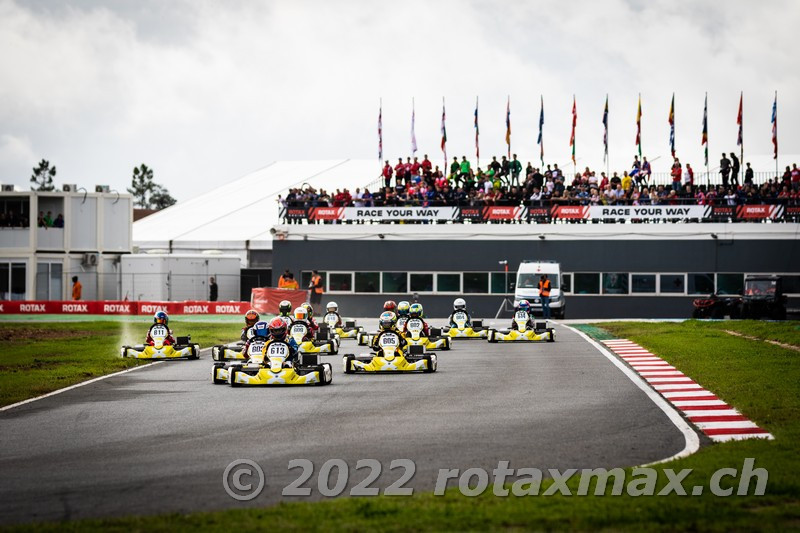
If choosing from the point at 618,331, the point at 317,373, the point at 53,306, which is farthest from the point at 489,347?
the point at 53,306

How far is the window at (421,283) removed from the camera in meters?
50.8

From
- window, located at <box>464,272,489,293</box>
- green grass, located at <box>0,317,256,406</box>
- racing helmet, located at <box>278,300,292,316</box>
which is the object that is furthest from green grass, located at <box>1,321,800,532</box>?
window, located at <box>464,272,489,293</box>

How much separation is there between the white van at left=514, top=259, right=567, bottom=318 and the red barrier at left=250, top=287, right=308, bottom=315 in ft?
28.5

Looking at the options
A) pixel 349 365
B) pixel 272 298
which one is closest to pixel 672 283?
pixel 272 298

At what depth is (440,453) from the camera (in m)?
11.4

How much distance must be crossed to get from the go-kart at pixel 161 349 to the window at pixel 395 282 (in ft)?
85.0

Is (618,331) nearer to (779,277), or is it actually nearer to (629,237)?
(779,277)

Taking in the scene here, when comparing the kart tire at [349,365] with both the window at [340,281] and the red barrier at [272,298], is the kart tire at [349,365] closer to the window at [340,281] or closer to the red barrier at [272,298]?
the red barrier at [272,298]

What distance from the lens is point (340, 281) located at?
2034 inches

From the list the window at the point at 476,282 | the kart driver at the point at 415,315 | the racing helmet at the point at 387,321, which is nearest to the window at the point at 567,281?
the window at the point at 476,282

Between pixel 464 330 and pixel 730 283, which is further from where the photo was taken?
pixel 730 283

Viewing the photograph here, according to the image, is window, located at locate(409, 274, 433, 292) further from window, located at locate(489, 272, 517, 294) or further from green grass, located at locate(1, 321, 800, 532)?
green grass, located at locate(1, 321, 800, 532)

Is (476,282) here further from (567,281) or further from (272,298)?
(272,298)

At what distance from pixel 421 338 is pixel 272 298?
20995 mm
